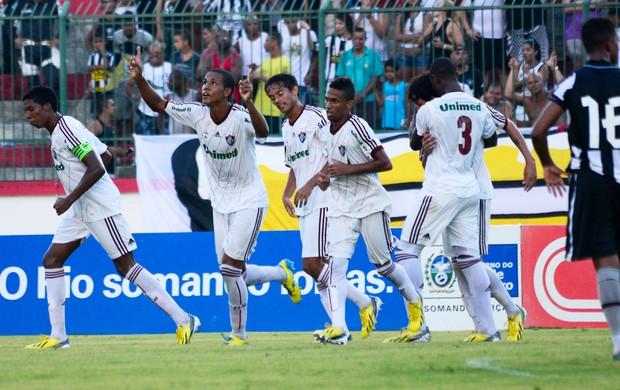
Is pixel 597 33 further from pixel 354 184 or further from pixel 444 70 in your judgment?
pixel 354 184

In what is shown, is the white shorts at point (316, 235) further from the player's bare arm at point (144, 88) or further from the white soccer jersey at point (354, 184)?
the player's bare arm at point (144, 88)

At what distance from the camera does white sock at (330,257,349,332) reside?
1000 centimetres

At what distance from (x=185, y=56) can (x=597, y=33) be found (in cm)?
982

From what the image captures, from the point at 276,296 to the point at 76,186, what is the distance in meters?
3.90

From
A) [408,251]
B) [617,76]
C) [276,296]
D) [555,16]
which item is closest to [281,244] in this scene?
[276,296]

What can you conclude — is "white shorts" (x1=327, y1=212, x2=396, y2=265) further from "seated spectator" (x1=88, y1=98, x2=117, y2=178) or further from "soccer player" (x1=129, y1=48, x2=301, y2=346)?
"seated spectator" (x1=88, y1=98, x2=117, y2=178)

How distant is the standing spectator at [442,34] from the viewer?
639 inches

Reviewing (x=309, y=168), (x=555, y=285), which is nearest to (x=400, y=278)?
(x=309, y=168)

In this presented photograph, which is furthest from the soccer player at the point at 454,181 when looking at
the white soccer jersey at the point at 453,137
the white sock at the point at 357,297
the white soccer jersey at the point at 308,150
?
the white soccer jersey at the point at 308,150

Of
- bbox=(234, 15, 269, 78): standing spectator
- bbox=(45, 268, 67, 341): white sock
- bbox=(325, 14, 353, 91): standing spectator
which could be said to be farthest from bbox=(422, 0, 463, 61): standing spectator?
bbox=(45, 268, 67, 341): white sock

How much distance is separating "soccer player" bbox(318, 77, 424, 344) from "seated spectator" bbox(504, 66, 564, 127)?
639 cm

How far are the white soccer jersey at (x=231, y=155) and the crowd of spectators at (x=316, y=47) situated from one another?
19.2 ft

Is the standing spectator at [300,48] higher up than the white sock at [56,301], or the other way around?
the standing spectator at [300,48]

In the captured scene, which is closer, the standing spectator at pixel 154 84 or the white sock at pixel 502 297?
the white sock at pixel 502 297
